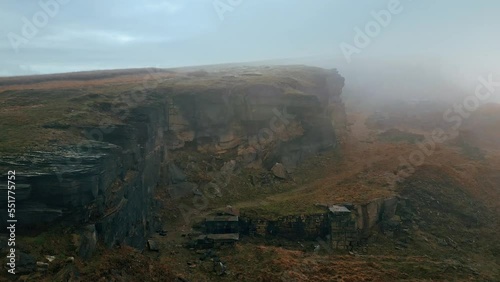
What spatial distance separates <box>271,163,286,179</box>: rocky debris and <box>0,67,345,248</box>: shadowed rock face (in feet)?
2.99

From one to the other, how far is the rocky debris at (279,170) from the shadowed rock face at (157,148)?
91cm

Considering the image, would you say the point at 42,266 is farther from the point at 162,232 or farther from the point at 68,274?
the point at 162,232

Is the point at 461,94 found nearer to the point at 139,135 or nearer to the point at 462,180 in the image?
the point at 462,180

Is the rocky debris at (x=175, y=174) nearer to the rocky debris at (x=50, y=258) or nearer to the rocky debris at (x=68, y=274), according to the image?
the rocky debris at (x=50, y=258)

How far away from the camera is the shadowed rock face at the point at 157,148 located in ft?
→ 48.0

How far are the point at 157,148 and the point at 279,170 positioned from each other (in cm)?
1022

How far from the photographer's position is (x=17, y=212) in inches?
542

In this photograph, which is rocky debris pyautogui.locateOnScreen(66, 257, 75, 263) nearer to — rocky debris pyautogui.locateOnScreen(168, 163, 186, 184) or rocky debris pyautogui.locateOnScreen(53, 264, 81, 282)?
rocky debris pyautogui.locateOnScreen(53, 264, 81, 282)

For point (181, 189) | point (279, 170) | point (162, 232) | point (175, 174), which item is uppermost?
point (175, 174)

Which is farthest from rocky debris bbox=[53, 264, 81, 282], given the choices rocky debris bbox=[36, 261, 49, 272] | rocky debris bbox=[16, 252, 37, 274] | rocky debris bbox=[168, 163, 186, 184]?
rocky debris bbox=[168, 163, 186, 184]

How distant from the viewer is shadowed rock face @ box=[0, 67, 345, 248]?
48.0ft

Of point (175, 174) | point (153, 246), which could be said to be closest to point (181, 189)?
point (175, 174)

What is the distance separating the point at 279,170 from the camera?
31500 millimetres

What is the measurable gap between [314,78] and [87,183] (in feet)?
117
